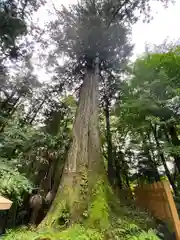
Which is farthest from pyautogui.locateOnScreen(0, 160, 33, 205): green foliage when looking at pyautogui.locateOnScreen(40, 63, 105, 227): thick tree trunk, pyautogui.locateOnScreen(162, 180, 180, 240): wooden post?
pyautogui.locateOnScreen(162, 180, 180, 240): wooden post

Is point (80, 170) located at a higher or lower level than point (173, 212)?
higher

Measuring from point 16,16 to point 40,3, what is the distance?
140 cm

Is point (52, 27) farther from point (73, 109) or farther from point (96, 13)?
point (73, 109)

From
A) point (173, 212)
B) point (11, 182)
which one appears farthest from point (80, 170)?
point (173, 212)

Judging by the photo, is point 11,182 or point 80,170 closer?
point 11,182

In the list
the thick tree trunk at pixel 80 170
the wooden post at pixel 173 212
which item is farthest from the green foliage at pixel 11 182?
the wooden post at pixel 173 212

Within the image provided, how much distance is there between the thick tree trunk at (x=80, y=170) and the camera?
13.0 feet

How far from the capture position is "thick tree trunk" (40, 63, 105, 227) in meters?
3.95

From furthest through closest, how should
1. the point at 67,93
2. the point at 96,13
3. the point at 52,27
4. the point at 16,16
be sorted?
1. the point at 67,93
2. the point at 52,27
3. the point at 96,13
4. the point at 16,16

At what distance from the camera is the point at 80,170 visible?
14.7ft

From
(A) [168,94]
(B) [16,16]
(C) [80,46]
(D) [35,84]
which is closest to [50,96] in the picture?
(D) [35,84]

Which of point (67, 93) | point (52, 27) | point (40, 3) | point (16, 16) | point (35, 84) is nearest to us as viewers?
point (16, 16)

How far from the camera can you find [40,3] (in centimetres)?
679

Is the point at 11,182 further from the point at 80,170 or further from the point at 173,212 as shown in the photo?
the point at 173,212
